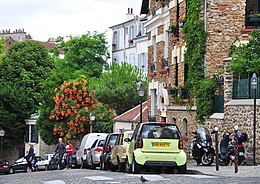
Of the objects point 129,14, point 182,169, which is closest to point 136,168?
point 182,169

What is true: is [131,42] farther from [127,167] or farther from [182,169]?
[182,169]

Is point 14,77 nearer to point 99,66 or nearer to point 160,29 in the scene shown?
point 99,66

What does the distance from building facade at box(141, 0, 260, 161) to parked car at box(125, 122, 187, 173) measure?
4.65 m

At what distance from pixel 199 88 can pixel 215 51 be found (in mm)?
1774

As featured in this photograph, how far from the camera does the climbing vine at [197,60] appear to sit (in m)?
33.1

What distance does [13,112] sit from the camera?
228 ft

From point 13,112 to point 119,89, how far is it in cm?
1550

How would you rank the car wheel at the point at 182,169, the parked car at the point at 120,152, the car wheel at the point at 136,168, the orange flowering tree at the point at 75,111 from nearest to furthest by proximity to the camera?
the car wheel at the point at 136,168 → the car wheel at the point at 182,169 → the parked car at the point at 120,152 → the orange flowering tree at the point at 75,111

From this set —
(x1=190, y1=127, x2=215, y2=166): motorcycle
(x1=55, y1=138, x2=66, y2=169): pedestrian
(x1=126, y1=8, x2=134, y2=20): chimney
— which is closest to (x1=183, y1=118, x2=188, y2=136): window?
(x1=55, y1=138, x2=66, y2=169): pedestrian

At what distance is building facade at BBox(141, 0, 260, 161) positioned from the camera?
31.4m

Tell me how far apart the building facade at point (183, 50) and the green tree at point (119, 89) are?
999 centimetres

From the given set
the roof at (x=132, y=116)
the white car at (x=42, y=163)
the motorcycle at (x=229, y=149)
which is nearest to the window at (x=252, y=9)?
the motorcycle at (x=229, y=149)

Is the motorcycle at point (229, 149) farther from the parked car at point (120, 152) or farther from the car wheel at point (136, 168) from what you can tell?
the car wheel at point (136, 168)

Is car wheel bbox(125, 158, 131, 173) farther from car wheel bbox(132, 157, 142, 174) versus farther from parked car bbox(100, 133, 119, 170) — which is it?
parked car bbox(100, 133, 119, 170)
